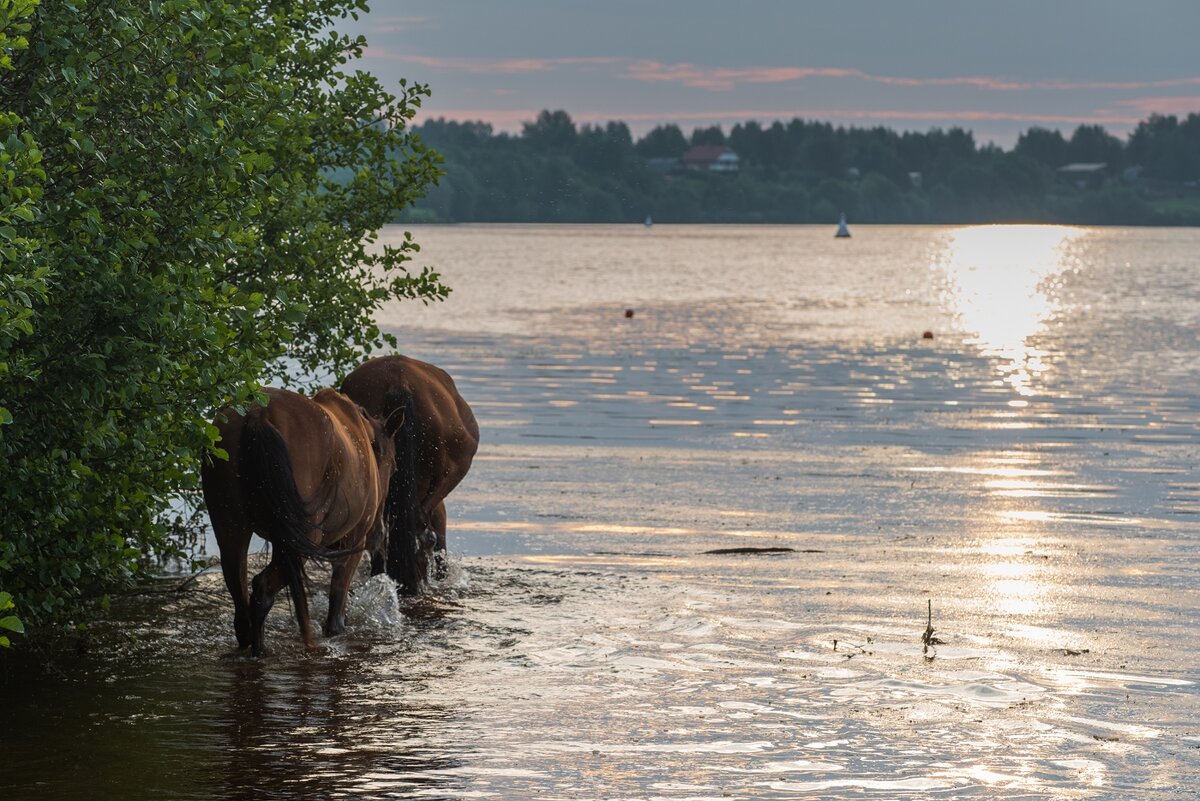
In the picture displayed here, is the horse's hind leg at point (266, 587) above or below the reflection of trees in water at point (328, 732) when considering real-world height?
above

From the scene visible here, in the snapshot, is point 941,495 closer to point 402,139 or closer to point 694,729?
point 402,139

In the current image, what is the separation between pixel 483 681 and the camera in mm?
11547

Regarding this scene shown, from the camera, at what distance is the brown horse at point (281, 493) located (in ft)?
38.9

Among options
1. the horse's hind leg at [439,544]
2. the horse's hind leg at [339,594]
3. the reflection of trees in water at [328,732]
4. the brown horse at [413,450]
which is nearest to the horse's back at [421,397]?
the brown horse at [413,450]

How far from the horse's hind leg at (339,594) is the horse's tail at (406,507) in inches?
65.7

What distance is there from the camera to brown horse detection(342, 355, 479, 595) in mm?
14820

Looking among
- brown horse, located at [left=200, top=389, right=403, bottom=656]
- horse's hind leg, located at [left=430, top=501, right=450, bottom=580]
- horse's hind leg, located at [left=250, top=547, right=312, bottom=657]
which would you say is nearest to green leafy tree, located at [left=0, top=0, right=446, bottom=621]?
brown horse, located at [left=200, top=389, right=403, bottom=656]

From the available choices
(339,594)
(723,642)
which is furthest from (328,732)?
(723,642)

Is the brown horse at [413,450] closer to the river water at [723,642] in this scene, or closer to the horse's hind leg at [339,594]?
the river water at [723,642]

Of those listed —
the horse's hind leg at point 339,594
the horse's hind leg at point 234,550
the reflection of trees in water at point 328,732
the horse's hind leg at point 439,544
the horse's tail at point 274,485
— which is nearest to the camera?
the reflection of trees in water at point 328,732

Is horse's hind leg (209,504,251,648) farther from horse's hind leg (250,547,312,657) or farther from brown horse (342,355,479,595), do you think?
brown horse (342,355,479,595)

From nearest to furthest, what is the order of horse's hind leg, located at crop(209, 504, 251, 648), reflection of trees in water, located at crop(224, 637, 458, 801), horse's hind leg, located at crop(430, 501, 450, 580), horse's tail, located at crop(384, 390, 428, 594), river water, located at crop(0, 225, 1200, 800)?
reflection of trees in water, located at crop(224, 637, 458, 801) → river water, located at crop(0, 225, 1200, 800) → horse's hind leg, located at crop(209, 504, 251, 648) → horse's tail, located at crop(384, 390, 428, 594) → horse's hind leg, located at crop(430, 501, 450, 580)

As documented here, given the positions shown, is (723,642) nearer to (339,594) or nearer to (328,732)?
(339,594)

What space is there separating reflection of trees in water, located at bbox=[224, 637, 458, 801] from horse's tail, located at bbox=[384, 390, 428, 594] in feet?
8.09
